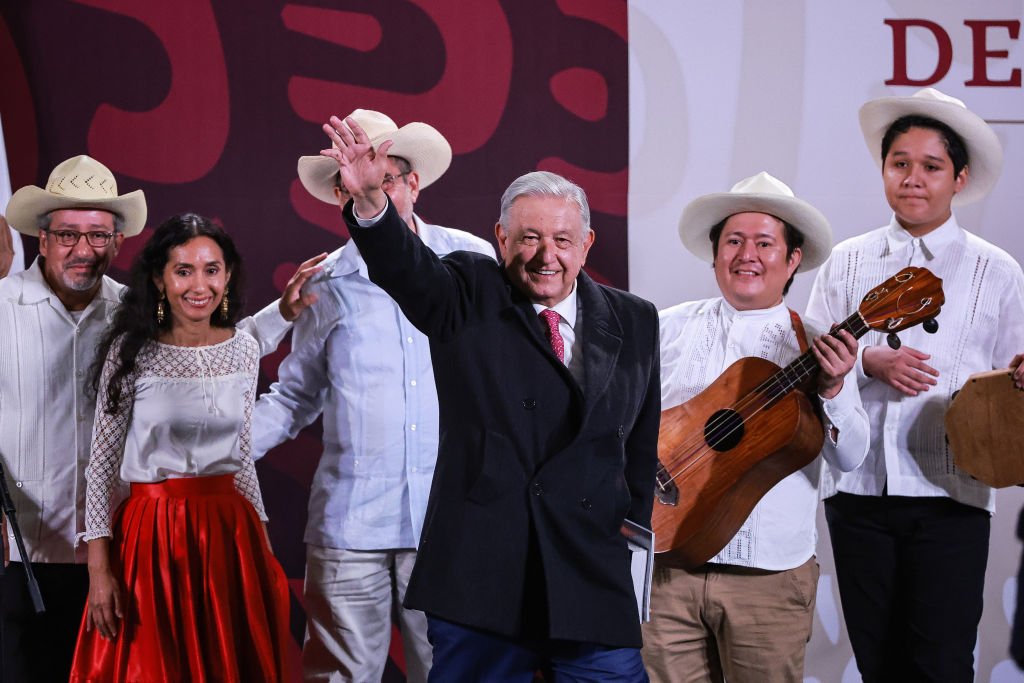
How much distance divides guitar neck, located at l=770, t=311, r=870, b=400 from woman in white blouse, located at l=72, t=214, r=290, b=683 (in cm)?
175

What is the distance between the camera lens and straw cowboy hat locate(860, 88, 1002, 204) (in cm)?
354

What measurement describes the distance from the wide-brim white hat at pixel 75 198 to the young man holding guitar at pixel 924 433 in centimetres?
267

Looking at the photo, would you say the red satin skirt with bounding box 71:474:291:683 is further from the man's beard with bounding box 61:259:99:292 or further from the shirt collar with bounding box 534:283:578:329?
the shirt collar with bounding box 534:283:578:329

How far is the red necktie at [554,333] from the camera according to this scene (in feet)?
7.84

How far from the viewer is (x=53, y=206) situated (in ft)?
11.7

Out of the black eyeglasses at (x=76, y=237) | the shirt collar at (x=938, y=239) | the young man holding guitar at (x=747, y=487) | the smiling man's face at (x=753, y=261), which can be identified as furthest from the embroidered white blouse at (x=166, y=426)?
the shirt collar at (x=938, y=239)

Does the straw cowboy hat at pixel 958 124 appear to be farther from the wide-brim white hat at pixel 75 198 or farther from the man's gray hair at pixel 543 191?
the wide-brim white hat at pixel 75 198

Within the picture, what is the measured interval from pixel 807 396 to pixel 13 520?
8.37ft

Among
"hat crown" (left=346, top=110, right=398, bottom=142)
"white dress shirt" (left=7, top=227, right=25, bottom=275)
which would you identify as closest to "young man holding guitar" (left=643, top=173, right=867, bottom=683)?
"hat crown" (left=346, top=110, right=398, bottom=142)

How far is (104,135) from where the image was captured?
4352mm

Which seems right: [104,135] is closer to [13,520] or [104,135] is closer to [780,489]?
[13,520]

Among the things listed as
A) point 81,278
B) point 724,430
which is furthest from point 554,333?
point 81,278

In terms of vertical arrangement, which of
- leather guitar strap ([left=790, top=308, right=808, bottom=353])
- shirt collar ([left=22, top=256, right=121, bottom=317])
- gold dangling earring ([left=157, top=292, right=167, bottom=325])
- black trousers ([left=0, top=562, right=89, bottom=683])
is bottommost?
black trousers ([left=0, top=562, right=89, bottom=683])

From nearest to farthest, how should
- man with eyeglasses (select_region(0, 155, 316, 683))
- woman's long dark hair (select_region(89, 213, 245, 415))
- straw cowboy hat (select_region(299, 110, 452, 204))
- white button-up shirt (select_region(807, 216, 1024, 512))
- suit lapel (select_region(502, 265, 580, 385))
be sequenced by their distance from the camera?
1. suit lapel (select_region(502, 265, 580, 385))
2. woman's long dark hair (select_region(89, 213, 245, 415))
3. man with eyeglasses (select_region(0, 155, 316, 683))
4. white button-up shirt (select_region(807, 216, 1024, 512))
5. straw cowboy hat (select_region(299, 110, 452, 204))
